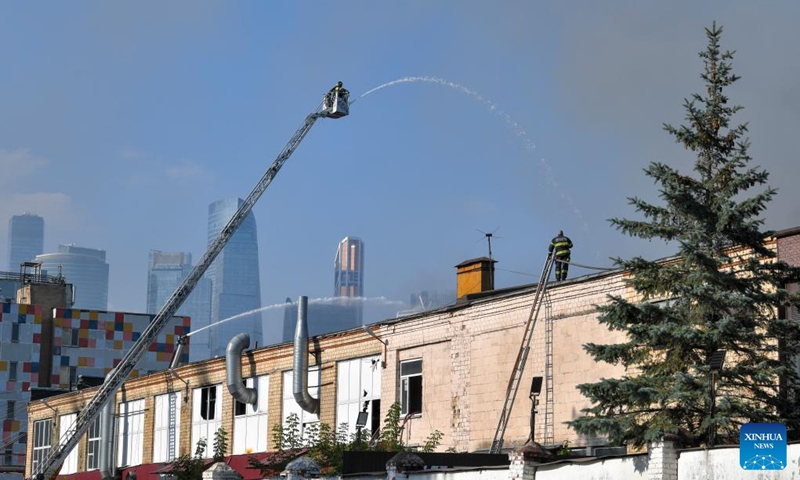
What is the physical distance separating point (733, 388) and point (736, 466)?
18.4 feet

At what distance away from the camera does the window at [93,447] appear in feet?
191

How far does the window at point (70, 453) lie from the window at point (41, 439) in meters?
1.38

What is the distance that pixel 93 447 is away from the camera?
58719 millimetres

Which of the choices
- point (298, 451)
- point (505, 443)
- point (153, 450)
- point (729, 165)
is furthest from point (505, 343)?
point (153, 450)

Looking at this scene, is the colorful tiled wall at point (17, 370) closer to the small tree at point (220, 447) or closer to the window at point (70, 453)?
the window at point (70, 453)

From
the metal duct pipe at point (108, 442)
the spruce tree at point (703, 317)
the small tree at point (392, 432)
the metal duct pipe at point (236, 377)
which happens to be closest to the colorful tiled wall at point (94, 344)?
the metal duct pipe at point (108, 442)

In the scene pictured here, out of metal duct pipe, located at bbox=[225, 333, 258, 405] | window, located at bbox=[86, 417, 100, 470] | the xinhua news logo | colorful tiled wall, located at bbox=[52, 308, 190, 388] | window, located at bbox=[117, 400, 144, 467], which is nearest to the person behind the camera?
the xinhua news logo

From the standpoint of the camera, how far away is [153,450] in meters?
52.8

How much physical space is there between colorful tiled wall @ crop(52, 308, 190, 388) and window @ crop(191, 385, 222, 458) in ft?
145

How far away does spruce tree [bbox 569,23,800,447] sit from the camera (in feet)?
79.6

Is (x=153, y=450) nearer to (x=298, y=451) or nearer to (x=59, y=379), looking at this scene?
(x=298, y=451)

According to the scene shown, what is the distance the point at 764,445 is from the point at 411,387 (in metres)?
21.9

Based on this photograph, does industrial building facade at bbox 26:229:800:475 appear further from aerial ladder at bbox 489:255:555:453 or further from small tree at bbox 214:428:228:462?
small tree at bbox 214:428:228:462

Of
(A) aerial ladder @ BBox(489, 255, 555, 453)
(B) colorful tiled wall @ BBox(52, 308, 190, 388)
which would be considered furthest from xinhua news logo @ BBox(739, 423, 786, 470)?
(B) colorful tiled wall @ BBox(52, 308, 190, 388)
